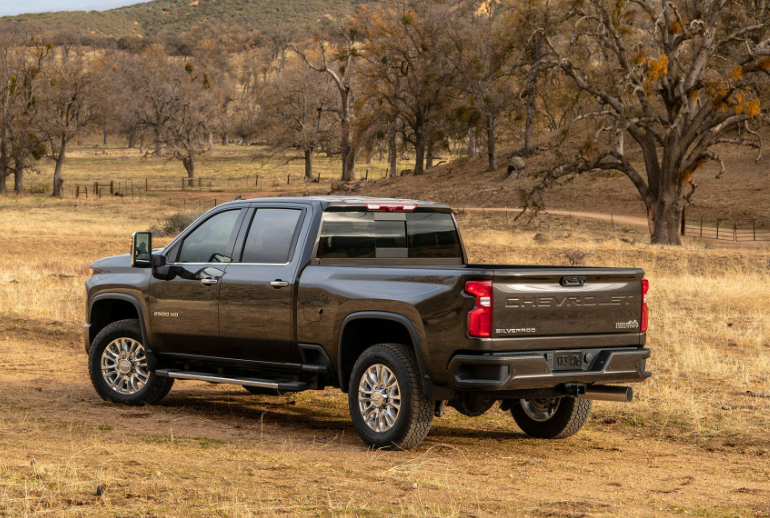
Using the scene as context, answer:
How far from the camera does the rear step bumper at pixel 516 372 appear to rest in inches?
253

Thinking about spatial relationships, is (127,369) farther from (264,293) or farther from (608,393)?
(608,393)

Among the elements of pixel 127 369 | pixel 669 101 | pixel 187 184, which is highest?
pixel 669 101

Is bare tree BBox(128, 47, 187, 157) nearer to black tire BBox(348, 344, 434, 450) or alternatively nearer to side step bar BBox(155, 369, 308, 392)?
side step bar BBox(155, 369, 308, 392)

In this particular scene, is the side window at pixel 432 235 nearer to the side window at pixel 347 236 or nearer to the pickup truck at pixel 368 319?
the pickup truck at pixel 368 319

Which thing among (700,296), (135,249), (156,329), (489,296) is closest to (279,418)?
(156,329)

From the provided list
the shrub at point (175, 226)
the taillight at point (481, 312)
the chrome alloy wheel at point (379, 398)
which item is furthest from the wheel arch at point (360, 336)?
the shrub at point (175, 226)

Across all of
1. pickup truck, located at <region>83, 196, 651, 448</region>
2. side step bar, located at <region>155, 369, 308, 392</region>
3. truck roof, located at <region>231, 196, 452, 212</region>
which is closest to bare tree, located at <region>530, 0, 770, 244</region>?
truck roof, located at <region>231, 196, 452, 212</region>

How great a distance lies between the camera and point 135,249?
8.71m

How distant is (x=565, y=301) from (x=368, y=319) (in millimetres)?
1639

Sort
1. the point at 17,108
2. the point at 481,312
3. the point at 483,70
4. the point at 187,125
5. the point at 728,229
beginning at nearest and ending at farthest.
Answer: the point at 481,312, the point at 728,229, the point at 483,70, the point at 17,108, the point at 187,125

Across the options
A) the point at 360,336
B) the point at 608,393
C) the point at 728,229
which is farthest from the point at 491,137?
the point at 608,393

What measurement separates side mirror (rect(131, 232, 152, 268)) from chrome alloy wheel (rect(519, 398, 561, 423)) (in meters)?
3.84

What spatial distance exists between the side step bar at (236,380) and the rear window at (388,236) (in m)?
1.15

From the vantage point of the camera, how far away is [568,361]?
267 inches
